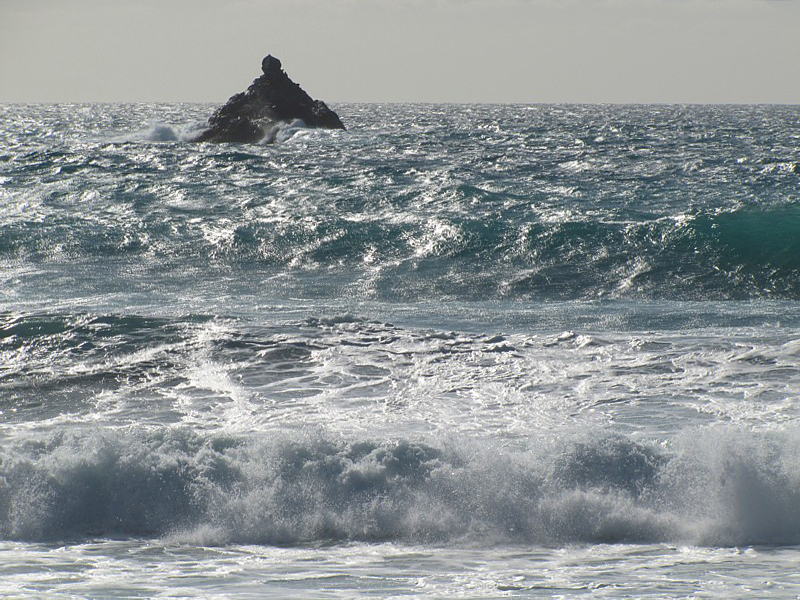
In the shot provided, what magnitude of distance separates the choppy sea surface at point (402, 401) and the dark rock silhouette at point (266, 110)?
25.2 metres

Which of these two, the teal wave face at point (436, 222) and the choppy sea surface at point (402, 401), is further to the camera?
the teal wave face at point (436, 222)

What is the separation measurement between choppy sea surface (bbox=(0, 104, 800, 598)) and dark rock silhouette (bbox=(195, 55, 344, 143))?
25.2 meters

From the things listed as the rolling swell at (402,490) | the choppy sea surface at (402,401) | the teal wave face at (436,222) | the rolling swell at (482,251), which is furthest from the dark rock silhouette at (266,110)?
the rolling swell at (402,490)

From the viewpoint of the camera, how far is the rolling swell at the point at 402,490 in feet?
20.8

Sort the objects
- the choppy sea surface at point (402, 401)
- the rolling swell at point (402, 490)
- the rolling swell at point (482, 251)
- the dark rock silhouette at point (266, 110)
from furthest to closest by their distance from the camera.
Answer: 1. the dark rock silhouette at point (266, 110)
2. the rolling swell at point (482, 251)
3. the rolling swell at point (402, 490)
4. the choppy sea surface at point (402, 401)

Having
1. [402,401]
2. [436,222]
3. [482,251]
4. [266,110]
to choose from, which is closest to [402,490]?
[402,401]

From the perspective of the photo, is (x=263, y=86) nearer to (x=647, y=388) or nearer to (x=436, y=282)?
(x=436, y=282)

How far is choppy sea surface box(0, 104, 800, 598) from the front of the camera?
5.89 meters

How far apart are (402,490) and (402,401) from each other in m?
2.13

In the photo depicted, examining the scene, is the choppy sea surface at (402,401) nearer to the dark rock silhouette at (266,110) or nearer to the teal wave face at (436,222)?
the teal wave face at (436,222)

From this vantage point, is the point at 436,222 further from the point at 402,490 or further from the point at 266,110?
the point at 266,110

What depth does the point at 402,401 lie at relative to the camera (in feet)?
28.8

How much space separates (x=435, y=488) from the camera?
668 cm

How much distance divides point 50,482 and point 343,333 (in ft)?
16.6
